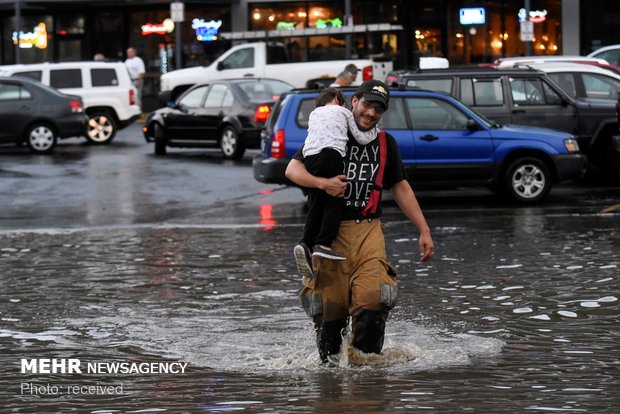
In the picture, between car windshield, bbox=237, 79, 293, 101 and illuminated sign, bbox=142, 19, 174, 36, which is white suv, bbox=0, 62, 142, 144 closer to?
car windshield, bbox=237, 79, 293, 101

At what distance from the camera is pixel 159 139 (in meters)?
27.7

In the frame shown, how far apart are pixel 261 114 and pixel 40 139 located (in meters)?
4.99

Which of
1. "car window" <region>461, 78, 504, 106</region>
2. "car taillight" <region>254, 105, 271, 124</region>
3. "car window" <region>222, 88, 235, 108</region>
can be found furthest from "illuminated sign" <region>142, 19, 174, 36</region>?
"car window" <region>461, 78, 504, 106</region>

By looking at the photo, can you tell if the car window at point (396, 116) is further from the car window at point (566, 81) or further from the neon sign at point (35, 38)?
the neon sign at point (35, 38)

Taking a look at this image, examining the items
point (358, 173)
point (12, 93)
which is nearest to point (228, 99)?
point (12, 93)

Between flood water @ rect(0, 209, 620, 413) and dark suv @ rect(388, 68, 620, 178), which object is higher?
dark suv @ rect(388, 68, 620, 178)

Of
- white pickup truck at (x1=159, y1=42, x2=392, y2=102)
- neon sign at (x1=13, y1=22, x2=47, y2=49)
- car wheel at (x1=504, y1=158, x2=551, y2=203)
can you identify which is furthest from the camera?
neon sign at (x1=13, y1=22, x2=47, y2=49)

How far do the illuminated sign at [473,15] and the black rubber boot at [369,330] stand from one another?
125 feet

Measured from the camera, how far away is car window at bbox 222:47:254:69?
36531 millimetres

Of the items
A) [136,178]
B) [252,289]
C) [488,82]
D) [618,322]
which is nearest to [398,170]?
[618,322]

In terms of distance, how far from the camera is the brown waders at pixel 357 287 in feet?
27.1

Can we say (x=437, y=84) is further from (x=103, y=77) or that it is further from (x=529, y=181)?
(x=103, y=77)

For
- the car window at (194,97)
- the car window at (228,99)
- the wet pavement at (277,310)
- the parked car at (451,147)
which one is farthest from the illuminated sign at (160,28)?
the parked car at (451,147)

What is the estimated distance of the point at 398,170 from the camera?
848 centimetres
